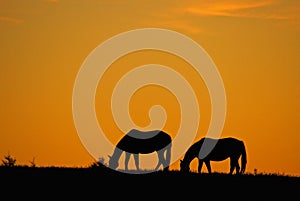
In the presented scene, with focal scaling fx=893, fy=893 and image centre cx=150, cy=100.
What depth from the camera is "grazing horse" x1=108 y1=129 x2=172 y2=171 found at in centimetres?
4706

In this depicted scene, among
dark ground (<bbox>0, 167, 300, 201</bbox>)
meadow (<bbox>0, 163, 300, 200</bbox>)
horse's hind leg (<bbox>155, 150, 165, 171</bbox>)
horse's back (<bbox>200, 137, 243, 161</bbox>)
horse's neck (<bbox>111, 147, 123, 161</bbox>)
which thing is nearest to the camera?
dark ground (<bbox>0, 167, 300, 201</bbox>)

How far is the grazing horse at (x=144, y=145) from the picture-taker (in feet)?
154

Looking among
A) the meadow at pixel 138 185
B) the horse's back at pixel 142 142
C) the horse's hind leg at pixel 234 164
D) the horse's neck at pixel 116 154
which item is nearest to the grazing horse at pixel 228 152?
the horse's hind leg at pixel 234 164

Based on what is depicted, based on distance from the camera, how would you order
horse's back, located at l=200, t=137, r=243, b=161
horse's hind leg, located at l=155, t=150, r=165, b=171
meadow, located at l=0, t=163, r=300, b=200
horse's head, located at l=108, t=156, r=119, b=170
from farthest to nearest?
horse's hind leg, located at l=155, t=150, r=165, b=171 → horse's back, located at l=200, t=137, r=243, b=161 → horse's head, located at l=108, t=156, r=119, b=170 → meadow, located at l=0, t=163, r=300, b=200

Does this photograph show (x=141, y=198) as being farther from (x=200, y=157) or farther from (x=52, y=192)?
(x=200, y=157)

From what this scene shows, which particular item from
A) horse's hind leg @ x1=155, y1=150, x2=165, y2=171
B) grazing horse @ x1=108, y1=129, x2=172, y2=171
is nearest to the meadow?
grazing horse @ x1=108, y1=129, x2=172, y2=171

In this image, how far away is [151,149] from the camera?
155 feet

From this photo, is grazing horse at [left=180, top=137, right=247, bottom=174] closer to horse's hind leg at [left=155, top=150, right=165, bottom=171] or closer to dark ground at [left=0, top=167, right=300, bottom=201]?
horse's hind leg at [left=155, top=150, right=165, bottom=171]

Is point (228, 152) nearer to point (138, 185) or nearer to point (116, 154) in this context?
point (116, 154)

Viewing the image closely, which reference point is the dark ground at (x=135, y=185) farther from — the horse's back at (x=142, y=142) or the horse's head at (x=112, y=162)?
the horse's back at (x=142, y=142)

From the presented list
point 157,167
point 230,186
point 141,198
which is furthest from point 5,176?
point 157,167

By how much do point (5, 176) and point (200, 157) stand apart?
16.8 metres

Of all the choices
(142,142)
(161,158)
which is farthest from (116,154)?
(161,158)

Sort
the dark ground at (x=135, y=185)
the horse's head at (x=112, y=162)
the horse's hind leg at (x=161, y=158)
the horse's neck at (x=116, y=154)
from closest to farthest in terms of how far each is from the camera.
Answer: the dark ground at (x=135, y=185)
the horse's head at (x=112, y=162)
the horse's neck at (x=116, y=154)
the horse's hind leg at (x=161, y=158)
